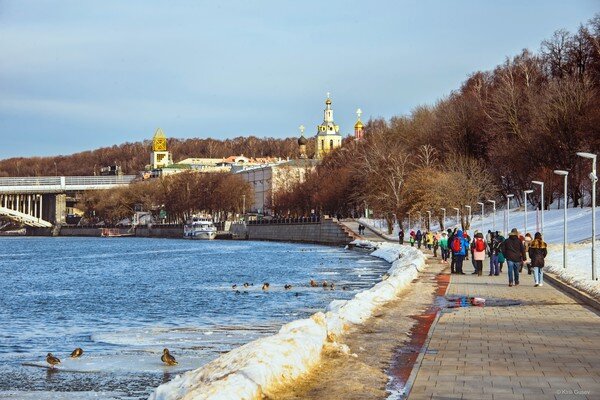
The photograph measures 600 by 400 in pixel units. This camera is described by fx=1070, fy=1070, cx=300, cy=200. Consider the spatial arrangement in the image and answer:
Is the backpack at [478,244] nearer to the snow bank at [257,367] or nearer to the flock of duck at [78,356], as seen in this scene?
the flock of duck at [78,356]

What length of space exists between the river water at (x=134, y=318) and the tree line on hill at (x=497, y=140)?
88.8 feet

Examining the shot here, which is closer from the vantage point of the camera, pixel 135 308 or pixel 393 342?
pixel 393 342

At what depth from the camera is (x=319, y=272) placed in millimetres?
51500

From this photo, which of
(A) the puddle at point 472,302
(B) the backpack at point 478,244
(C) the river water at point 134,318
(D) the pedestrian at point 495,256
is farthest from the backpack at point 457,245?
(A) the puddle at point 472,302

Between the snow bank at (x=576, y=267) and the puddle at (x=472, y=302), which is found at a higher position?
the snow bank at (x=576, y=267)

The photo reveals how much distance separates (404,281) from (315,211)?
10999cm

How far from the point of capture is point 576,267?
3466 centimetres

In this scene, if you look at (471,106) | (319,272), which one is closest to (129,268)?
(319,272)

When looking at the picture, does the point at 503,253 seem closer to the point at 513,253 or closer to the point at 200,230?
the point at 513,253

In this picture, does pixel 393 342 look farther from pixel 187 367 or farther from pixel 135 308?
pixel 135 308

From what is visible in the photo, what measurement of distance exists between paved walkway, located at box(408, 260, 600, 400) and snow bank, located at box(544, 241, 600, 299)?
10.2 feet

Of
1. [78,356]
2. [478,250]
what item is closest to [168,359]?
[78,356]

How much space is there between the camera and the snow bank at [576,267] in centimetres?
2546

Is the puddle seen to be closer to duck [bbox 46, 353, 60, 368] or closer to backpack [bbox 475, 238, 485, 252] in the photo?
duck [bbox 46, 353, 60, 368]
